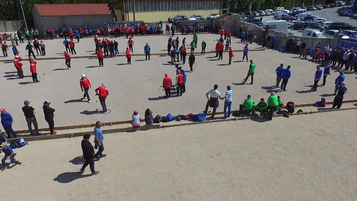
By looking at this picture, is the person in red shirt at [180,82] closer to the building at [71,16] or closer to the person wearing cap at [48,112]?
the person wearing cap at [48,112]

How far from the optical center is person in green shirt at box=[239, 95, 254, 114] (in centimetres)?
1098

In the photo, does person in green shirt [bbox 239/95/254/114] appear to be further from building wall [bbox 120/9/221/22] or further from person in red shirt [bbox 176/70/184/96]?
building wall [bbox 120/9/221/22]

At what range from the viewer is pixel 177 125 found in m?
10.4

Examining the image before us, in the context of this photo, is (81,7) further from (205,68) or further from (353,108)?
(353,108)

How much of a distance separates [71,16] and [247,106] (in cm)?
2965

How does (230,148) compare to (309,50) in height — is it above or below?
below

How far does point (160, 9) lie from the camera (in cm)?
4269

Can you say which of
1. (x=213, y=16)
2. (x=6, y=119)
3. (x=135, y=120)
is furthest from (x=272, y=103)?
(x=213, y=16)

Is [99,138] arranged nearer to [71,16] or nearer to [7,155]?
[7,155]

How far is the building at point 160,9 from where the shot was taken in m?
40.8

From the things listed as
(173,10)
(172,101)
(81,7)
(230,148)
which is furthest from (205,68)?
(173,10)

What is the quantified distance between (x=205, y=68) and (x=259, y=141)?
33.2 ft

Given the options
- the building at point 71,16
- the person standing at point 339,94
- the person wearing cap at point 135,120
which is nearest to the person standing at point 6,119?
the person wearing cap at point 135,120

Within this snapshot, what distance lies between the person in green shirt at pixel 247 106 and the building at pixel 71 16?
28.1 m
